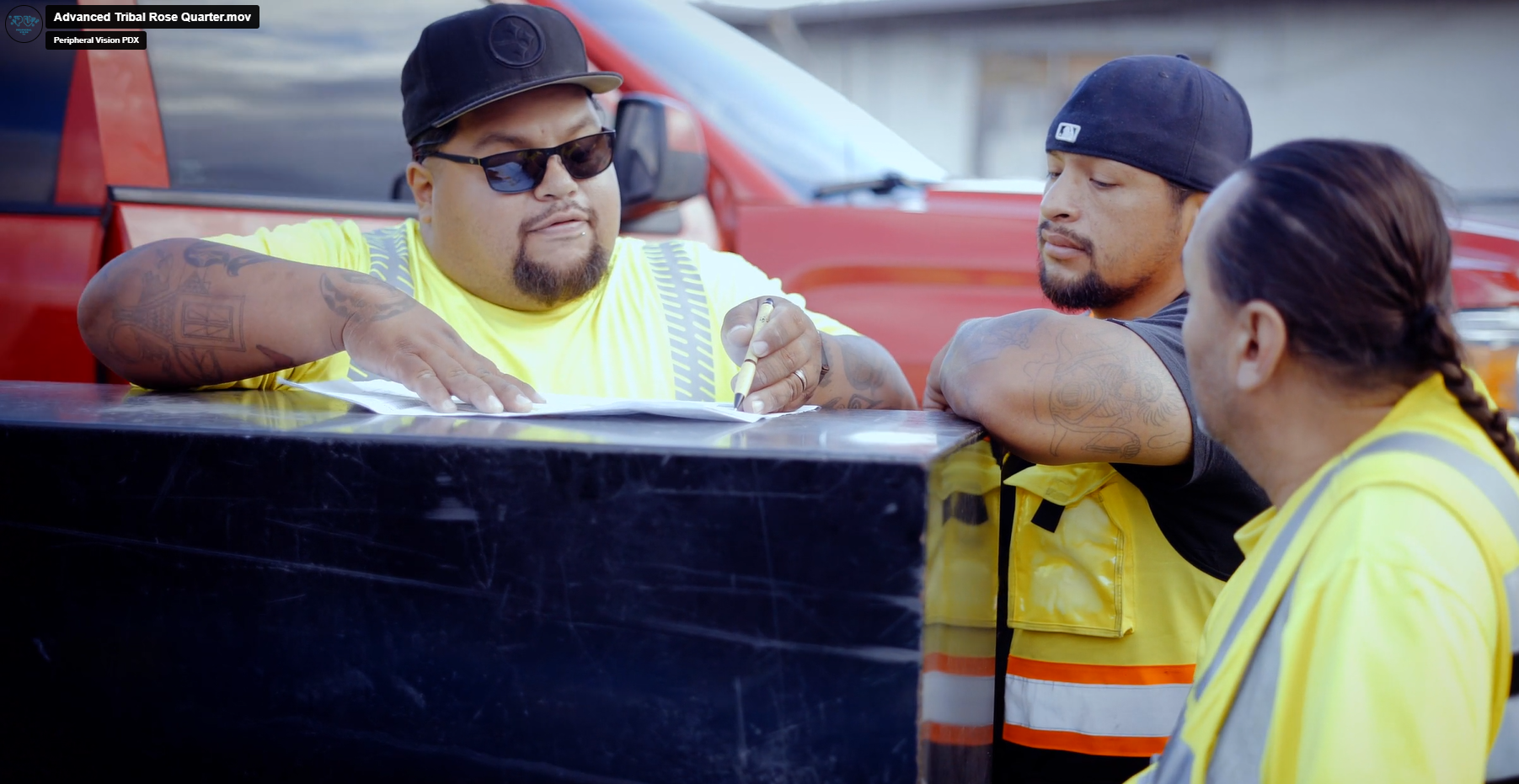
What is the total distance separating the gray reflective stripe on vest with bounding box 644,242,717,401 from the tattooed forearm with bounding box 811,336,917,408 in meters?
0.32

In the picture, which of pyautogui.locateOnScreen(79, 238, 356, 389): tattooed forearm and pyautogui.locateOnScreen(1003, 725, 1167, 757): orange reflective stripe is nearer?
pyautogui.locateOnScreen(1003, 725, 1167, 757): orange reflective stripe

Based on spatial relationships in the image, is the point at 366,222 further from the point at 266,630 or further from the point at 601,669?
the point at 601,669

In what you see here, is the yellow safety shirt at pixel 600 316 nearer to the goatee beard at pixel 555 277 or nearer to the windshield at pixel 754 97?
the goatee beard at pixel 555 277

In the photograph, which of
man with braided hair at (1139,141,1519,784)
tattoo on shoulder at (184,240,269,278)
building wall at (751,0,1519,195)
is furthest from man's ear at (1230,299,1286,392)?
building wall at (751,0,1519,195)

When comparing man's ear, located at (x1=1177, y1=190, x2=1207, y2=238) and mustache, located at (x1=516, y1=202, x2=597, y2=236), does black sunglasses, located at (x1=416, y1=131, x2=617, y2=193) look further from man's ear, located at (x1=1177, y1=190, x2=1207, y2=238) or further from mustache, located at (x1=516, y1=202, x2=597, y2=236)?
man's ear, located at (x1=1177, y1=190, x2=1207, y2=238)

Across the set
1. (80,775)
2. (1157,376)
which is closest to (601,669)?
(80,775)

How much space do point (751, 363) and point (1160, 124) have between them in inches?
31.5

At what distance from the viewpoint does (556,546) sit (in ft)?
3.67

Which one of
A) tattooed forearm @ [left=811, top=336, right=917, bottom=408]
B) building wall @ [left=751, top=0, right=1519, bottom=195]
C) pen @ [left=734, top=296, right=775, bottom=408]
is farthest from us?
building wall @ [left=751, top=0, right=1519, bottom=195]

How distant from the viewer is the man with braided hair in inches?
35.7

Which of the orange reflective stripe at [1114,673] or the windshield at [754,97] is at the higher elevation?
the windshield at [754,97]

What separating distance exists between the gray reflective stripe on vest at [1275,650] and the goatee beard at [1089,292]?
877 mm

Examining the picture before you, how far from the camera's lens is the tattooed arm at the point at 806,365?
67.7 inches

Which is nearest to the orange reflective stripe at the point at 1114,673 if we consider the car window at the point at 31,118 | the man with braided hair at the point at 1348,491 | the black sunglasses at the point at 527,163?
the man with braided hair at the point at 1348,491
